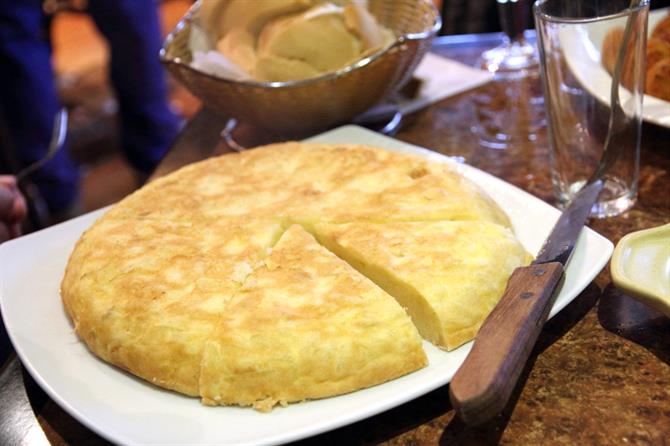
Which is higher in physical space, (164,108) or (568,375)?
(568,375)

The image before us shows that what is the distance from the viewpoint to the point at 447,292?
38.3 inches

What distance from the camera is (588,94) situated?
1.35 metres

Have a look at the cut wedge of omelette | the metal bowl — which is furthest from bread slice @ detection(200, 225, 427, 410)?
the metal bowl

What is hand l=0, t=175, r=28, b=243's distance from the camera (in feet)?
5.81

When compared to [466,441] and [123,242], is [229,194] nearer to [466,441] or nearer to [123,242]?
[123,242]

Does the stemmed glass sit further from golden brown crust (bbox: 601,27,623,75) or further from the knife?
the knife

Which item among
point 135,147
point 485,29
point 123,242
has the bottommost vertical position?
point 135,147

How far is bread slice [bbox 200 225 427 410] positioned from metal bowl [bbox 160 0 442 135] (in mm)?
726

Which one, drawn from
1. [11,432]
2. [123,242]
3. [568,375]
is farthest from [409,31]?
[11,432]

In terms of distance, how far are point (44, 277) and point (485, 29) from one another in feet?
7.31

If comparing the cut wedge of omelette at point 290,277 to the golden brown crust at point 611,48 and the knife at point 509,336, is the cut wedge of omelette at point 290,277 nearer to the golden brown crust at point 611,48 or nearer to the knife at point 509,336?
the knife at point 509,336

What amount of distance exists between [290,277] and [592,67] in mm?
720

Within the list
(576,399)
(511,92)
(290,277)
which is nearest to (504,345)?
(576,399)

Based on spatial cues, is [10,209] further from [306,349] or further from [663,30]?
[663,30]
